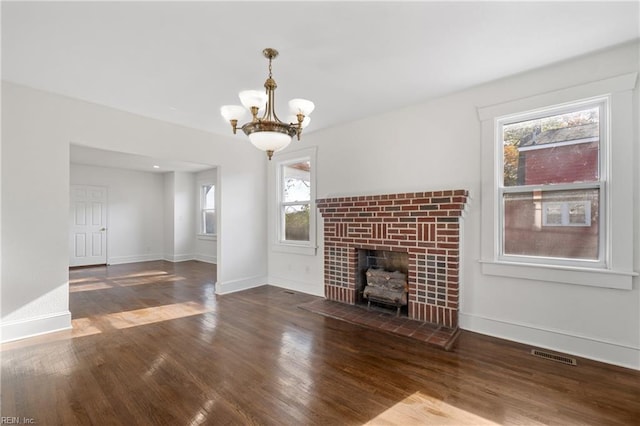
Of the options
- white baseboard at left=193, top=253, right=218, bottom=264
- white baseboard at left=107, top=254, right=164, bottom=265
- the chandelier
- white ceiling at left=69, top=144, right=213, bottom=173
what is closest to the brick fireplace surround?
the chandelier

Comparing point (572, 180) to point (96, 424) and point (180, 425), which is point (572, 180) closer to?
point (180, 425)

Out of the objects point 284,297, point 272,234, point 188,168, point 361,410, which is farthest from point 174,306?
point 188,168

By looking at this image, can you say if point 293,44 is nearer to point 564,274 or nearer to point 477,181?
point 477,181

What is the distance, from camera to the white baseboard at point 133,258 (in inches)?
310

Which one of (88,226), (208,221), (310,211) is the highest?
(310,211)

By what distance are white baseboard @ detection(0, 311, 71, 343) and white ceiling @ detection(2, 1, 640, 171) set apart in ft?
8.23

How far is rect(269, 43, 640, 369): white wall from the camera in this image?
101 inches

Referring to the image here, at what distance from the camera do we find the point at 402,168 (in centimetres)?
391

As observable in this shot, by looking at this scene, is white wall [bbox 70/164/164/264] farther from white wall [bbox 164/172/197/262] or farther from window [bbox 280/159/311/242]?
window [bbox 280/159/311/242]

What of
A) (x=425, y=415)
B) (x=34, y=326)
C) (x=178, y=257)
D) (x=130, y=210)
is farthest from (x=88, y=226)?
(x=425, y=415)

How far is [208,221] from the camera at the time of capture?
851 cm

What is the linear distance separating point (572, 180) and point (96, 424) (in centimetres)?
423

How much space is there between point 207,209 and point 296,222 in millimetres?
4367

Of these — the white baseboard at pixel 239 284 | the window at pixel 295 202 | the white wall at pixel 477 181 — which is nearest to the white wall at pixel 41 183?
the white baseboard at pixel 239 284
